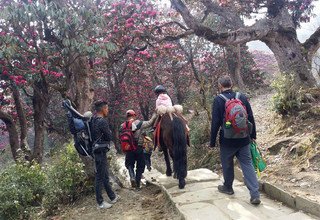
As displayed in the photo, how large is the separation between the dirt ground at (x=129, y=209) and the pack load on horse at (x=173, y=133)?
2.10 feet

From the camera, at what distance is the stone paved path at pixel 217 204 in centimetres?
459

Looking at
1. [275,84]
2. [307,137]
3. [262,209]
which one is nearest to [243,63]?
[275,84]

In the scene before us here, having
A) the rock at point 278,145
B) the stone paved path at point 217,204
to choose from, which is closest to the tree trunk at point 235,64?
the rock at point 278,145

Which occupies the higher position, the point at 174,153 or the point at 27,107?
the point at 27,107

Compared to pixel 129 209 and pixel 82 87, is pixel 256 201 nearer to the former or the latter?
pixel 129 209

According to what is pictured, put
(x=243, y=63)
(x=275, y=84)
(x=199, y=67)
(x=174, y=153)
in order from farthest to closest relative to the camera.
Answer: (x=243, y=63), (x=199, y=67), (x=275, y=84), (x=174, y=153)

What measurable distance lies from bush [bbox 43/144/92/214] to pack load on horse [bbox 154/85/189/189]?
1723 mm

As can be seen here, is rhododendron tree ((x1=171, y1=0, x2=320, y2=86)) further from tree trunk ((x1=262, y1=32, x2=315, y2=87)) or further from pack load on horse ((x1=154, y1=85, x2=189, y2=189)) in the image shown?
pack load on horse ((x1=154, y1=85, x2=189, y2=189))

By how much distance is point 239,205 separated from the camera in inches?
197

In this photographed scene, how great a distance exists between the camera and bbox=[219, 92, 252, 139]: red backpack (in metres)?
4.89

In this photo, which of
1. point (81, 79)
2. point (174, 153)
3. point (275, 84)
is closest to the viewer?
point (174, 153)

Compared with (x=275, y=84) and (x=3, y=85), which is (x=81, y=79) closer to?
(x=3, y=85)

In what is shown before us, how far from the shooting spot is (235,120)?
4.89 m

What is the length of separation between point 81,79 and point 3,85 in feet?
13.1
